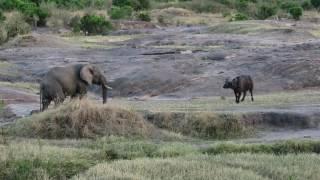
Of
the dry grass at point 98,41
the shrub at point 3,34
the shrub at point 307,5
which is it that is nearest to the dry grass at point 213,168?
the dry grass at point 98,41

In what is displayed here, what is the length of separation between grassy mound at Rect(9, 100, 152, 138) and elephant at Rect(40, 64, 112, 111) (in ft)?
9.47

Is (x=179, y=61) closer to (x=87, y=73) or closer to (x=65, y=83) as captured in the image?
(x=87, y=73)

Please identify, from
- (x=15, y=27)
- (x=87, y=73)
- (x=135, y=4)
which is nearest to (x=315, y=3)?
(x=135, y=4)

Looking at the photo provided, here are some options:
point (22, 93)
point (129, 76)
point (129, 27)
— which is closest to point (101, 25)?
point (129, 27)

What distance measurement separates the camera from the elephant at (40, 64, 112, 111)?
2370cm

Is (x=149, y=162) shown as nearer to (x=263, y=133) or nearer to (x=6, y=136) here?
(x=6, y=136)

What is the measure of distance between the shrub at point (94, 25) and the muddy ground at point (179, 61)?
35.9ft

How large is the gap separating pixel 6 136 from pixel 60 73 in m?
4.44

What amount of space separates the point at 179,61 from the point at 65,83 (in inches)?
744

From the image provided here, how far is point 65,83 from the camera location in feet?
78.1

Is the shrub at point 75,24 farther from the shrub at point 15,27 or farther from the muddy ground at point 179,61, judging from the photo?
the muddy ground at point 179,61

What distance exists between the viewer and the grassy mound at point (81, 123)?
2016cm

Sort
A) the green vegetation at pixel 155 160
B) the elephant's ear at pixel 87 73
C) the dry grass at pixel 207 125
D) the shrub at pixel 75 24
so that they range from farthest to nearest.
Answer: the shrub at pixel 75 24 < the elephant's ear at pixel 87 73 < the dry grass at pixel 207 125 < the green vegetation at pixel 155 160

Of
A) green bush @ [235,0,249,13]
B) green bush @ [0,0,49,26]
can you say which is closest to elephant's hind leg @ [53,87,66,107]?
green bush @ [0,0,49,26]
